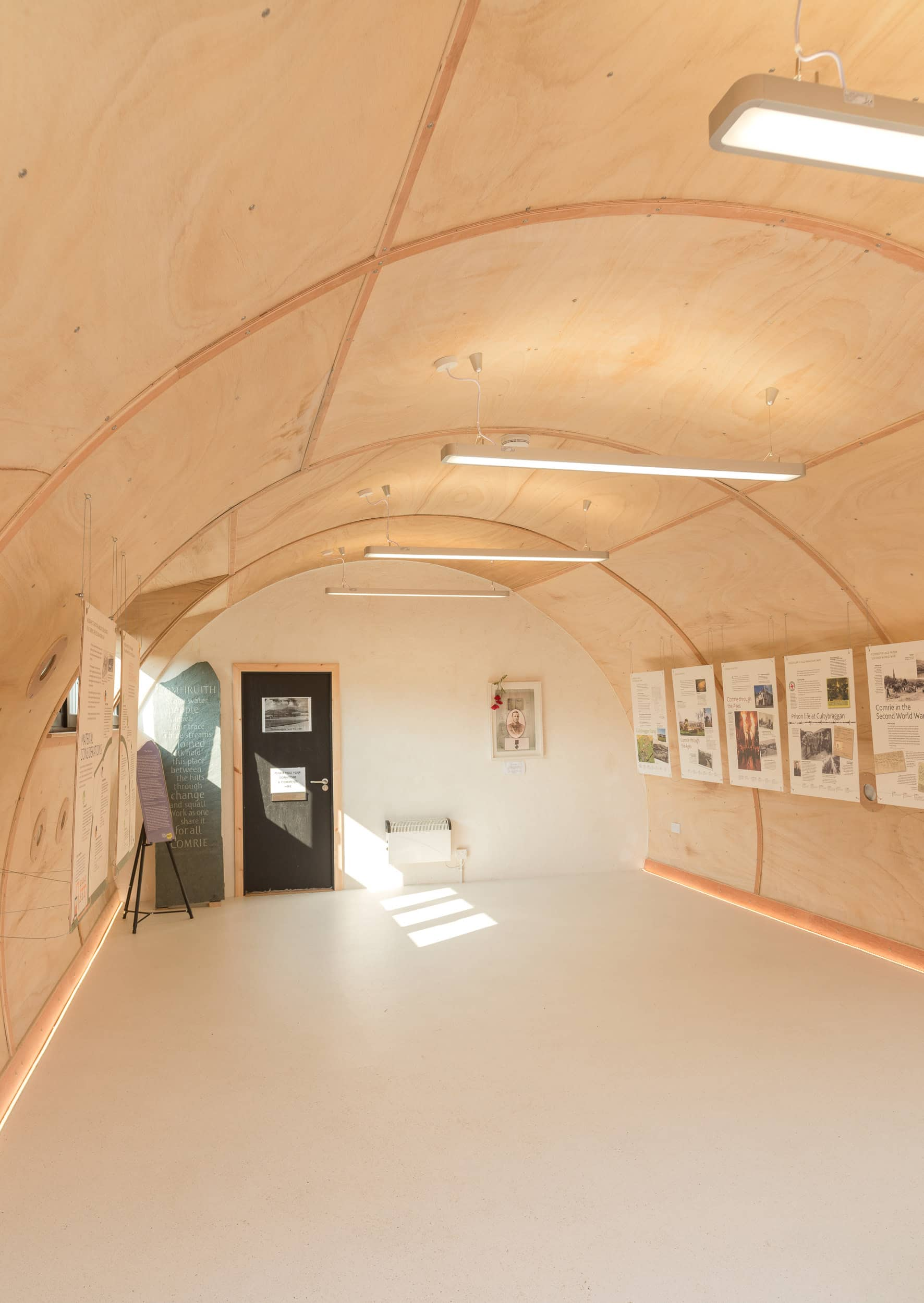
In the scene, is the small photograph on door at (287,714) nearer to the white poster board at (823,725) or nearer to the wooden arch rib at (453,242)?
the white poster board at (823,725)

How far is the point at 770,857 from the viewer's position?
8.51 m

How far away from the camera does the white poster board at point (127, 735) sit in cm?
509

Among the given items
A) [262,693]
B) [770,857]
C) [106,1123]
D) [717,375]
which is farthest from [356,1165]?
[262,693]

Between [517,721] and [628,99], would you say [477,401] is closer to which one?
[628,99]

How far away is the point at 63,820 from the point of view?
569 centimetres

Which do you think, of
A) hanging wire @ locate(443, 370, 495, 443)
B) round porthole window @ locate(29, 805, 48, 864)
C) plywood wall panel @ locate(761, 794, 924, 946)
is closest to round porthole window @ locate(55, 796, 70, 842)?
round porthole window @ locate(29, 805, 48, 864)

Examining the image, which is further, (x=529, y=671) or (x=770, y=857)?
(x=529, y=671)

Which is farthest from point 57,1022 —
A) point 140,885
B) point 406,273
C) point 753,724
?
point 753,724

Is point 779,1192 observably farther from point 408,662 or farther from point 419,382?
point 408,662

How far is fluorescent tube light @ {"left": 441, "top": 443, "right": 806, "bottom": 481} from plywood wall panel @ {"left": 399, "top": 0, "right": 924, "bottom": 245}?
149cm

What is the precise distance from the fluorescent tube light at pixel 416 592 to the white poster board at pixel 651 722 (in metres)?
1.91

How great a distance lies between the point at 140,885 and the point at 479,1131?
506 centimetres

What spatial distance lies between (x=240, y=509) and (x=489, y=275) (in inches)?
109

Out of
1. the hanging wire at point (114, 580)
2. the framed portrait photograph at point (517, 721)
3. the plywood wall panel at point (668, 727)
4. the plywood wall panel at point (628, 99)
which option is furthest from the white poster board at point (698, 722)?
the plywood wall panel at point (628, 99)
